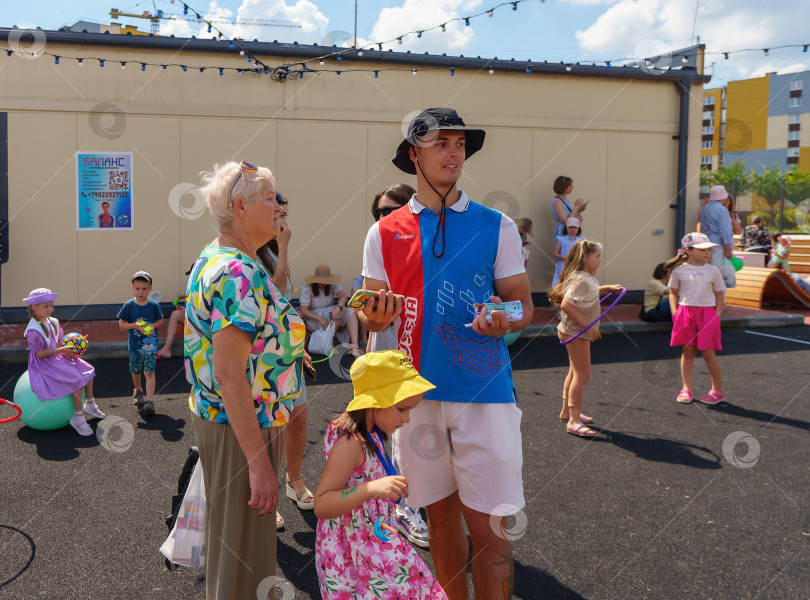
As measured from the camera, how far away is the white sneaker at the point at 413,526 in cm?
438

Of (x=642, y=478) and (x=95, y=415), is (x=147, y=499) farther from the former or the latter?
(x=642, y=478)

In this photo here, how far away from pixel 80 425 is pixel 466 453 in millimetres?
4558

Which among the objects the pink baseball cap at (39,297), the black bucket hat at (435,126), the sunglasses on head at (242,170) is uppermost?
the black bucket hat at (435,126)

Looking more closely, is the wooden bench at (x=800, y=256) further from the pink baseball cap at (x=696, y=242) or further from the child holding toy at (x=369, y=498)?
the child holding toy at (x=369, y=498)

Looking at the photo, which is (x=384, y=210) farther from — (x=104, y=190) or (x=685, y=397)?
(x=104, y=190)

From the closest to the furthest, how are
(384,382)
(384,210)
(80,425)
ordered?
(384,382) → (384,210) → (80,425)

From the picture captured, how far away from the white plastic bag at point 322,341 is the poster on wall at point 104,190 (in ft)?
14.1

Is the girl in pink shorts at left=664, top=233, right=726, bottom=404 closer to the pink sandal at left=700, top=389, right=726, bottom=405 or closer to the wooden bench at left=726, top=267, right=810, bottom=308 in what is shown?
the pink sandal at left=700, top=389, right=726, bottom=405

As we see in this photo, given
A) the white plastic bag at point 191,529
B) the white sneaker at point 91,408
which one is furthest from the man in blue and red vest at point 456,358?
the white sneaker at point 91,408

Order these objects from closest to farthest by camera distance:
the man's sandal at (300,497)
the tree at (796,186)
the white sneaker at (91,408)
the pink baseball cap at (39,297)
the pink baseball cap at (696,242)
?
1. the man's sandal at (300,497)
2. the pink baseball cap at (39,297)
3. the white sneaker at (91,408)
4. the pink baseball cap at (696,242)
5. the tree at (796,186)

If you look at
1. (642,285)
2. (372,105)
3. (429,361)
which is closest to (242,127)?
(372,105)

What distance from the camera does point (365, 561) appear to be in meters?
2.55

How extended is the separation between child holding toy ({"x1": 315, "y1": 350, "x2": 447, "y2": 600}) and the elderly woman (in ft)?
0.66

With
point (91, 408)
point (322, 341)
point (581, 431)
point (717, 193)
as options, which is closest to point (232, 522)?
point (581, 431)
